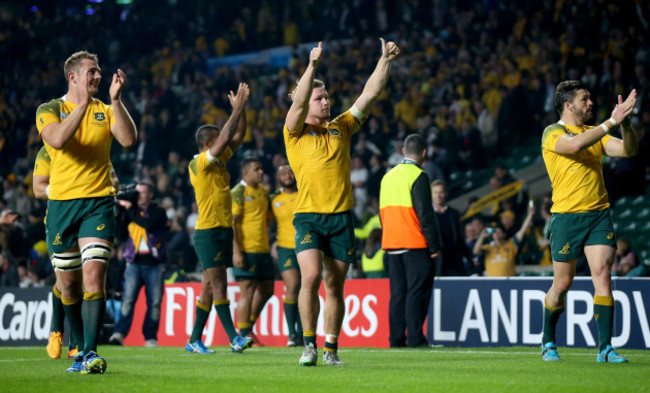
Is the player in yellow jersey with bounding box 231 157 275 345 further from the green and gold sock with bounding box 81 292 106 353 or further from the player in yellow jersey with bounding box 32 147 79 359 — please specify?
the green and gold sock with bounding box 81 292 106 353

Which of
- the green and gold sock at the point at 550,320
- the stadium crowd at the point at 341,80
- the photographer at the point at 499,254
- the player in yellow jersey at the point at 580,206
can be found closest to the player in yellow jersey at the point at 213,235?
the green and gold sock at the point at 550,320

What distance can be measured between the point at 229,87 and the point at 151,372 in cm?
1993

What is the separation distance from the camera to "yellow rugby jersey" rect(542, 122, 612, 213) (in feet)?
26.7

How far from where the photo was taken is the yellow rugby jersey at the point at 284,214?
1237cm

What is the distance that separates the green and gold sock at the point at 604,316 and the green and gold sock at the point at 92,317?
4133 mm

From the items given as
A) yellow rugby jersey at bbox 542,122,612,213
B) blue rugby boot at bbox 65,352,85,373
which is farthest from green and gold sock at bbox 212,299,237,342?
yellow rugby jersey at bbox 542,122,612,213

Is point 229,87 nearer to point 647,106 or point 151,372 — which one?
point 647,106

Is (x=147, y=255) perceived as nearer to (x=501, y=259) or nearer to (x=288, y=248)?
(x=288, y=248)

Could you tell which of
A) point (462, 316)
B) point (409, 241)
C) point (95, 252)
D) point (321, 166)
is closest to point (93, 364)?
point (95, 252)

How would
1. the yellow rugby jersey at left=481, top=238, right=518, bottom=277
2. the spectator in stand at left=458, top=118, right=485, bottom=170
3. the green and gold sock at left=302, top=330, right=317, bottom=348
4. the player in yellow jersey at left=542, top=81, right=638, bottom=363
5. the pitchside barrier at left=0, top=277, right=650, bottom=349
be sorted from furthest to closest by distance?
the spectator in stand at left=458, top=118, right=485, bottom=170, the yellow rugby jersey at left=481, top=238, right=518, bottom=277, the pitchside barrier at left=0, top=277, right=650, bottom=349, the player in yellow jersey at left=542, top=81, right=638, bottom=363, the green and gold sock at left=302, top=330, right=317, bottom=348

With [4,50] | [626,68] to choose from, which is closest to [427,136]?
[626,68]

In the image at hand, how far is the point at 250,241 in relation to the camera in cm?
1220

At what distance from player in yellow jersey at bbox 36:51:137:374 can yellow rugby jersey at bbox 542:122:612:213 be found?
3667 millimetres

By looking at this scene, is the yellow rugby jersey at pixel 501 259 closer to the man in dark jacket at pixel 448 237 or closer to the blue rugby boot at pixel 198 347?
the man in dark jacket at pixel 448 237
